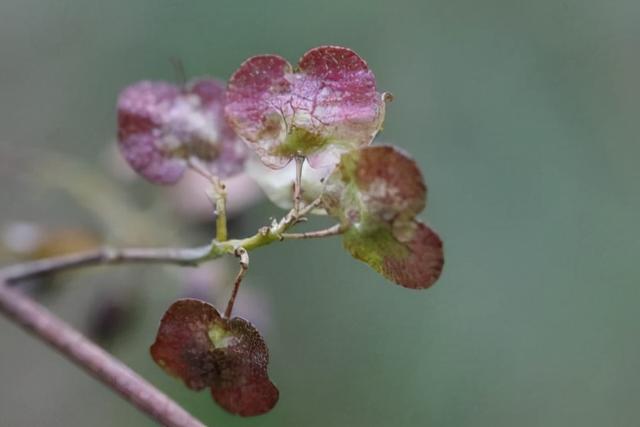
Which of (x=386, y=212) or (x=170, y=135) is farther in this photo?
(x=170, y=135)

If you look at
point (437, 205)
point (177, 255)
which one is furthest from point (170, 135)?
point (437, 205)

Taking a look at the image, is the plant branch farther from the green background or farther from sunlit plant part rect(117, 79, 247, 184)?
the green background

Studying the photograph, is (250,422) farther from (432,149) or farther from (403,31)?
(403,31)

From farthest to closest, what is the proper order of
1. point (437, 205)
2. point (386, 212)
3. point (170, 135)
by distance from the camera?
point (437, 205)
point (170, 135)
point (386, 212)

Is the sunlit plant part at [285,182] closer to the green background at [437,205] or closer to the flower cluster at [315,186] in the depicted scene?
the flower cluster at [315,186]

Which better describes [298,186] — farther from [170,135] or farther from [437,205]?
[437,205]

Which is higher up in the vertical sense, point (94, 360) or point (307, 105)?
point (307, 105)

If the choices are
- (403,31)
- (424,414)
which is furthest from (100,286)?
(403,31)

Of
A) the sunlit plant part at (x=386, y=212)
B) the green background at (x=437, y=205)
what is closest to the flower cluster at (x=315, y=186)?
the sunlit plant part at (x=386, y=212)

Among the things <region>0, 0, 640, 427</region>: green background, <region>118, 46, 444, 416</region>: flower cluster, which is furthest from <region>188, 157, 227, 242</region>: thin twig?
<region>0, 0, 640, 427</region>: green background
